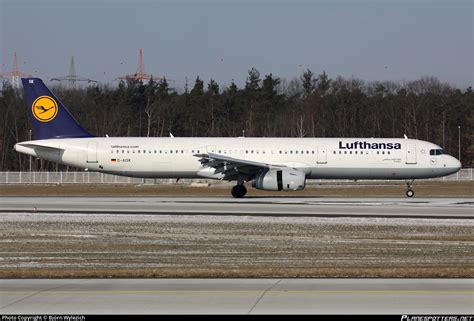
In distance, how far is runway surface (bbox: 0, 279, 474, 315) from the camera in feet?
35.2

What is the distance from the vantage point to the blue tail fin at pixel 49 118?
136 ft

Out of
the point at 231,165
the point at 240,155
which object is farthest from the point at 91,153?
the point at 240,155

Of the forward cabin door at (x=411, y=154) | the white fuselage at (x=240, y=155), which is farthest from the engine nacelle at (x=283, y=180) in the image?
the forward cabin door at (x=411, y=154)

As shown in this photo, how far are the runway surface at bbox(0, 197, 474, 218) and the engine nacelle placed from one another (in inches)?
40.7


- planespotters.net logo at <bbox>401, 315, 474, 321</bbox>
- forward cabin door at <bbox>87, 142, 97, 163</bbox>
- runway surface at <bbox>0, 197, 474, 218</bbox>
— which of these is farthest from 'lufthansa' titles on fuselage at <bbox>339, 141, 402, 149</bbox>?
planespotters.net logo at <bbox>401, 315, 474, 321</bbox>

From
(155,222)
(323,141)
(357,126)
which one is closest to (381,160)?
(323,141)

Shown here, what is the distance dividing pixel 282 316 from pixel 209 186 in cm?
4259

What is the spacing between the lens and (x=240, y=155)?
4047 cm

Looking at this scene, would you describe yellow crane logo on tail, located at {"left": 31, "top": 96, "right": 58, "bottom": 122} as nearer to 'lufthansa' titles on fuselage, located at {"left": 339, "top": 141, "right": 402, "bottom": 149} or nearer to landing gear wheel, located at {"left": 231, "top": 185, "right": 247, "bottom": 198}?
landing gear wheel, located at {"left": 231, "top": 185, "right": 247, "bottom": 198}

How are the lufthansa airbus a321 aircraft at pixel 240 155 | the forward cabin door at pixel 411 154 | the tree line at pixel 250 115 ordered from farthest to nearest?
the tree line at pixel 250 115
the forward cabin door at pixel 411 154
the lufthansa airbus a321 aircraft at pixel 240 155

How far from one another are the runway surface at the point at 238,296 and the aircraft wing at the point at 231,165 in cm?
2432

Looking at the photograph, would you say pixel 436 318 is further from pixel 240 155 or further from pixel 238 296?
pixel 240 155

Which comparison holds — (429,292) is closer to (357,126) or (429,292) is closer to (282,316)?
(282,316)

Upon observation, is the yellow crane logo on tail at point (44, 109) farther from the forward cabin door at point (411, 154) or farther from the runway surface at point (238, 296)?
the runway surface at point (238, 296)
